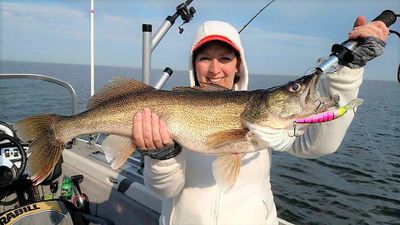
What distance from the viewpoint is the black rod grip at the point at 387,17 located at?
101 inches

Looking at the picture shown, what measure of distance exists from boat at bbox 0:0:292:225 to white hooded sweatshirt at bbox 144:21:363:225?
129 centimetres

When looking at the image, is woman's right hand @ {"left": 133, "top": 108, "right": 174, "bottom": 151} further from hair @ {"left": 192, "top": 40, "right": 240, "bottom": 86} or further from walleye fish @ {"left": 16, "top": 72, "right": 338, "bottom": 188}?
hair @ {"left": 192, "top": 40, "right": 240, "bottom": 86}

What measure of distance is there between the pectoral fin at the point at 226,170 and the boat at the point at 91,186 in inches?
64.4

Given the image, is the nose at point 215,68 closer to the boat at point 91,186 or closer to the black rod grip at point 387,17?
the black rod grip at point 387,17

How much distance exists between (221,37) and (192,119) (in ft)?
2.50

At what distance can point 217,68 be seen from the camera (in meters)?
3.01

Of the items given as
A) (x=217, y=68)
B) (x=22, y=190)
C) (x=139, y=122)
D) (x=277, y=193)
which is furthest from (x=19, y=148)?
(x=277, y=193)

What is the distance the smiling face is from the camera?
9.99ft

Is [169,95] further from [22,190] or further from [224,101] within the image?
[22,190]

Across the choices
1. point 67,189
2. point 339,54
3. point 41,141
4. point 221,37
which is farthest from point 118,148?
point 67,189

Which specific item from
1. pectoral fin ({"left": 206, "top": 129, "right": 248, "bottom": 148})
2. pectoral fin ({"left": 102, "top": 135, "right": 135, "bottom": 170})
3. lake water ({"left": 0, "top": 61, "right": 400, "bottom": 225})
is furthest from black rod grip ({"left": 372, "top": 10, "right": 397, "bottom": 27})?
lake water ({"left": 0, "top": 61, "right": 400, "bottom": 225})

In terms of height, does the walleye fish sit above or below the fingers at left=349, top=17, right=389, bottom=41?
below

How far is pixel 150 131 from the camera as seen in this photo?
8.92 ft

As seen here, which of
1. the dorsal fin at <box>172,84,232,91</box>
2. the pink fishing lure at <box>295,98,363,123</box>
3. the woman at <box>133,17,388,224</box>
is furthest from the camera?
the dorsal fin at <box>172,84,232,91</box>
